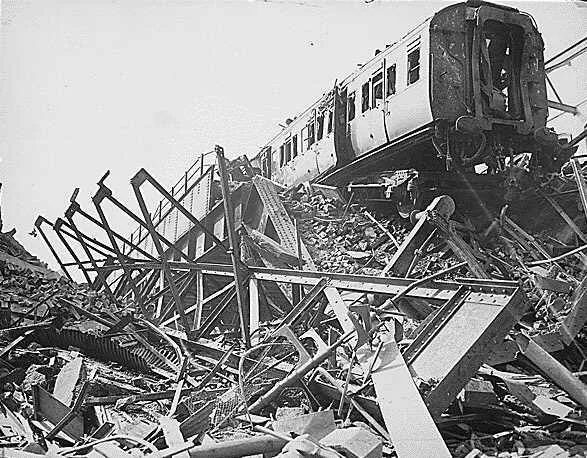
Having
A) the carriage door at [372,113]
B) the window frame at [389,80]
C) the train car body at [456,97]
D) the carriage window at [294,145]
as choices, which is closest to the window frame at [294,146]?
the carriage window at [294,145]

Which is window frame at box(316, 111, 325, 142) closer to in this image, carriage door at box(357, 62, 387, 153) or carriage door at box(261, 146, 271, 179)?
carriage door at box(357, 62, 387, 153)

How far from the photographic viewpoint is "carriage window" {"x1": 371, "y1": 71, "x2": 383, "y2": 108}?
958 centimetres

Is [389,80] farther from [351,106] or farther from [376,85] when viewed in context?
[351,106]

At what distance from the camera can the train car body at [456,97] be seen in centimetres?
827

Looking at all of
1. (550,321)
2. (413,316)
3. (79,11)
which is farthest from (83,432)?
(550,321)

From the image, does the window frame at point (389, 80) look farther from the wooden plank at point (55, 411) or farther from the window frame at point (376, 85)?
the wooden plank at point (55, 411)

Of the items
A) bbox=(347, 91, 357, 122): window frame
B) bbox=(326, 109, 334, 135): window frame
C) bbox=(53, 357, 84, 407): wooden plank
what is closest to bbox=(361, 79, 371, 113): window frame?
bbox=(347, 91, 357, 122): window frame

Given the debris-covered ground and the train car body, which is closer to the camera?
the debris-covered ground

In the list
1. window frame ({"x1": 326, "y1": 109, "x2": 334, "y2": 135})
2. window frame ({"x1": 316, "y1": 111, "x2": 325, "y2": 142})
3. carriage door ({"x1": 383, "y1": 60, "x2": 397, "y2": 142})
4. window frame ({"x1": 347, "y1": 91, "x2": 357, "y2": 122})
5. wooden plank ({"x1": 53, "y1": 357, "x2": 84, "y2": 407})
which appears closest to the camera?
wooden plank ({"x1": 53, "y1": 357, "x2": 84, "y2": 407})

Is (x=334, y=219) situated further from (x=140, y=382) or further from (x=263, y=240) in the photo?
(x=140, y=382)

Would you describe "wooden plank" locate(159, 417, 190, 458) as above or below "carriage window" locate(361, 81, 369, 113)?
below

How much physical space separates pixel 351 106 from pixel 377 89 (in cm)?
112

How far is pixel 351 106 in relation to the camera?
10844 mm

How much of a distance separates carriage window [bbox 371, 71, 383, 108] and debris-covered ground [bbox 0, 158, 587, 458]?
2.29m
